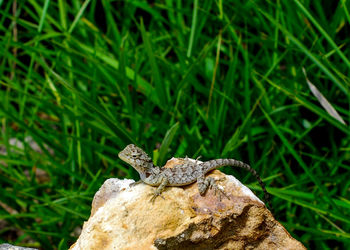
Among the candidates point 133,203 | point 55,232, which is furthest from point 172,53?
point 133,203

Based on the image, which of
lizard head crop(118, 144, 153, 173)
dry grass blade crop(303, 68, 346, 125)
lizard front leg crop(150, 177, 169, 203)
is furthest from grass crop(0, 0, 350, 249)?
lizard front leg crop(150, 177, 169, 203)

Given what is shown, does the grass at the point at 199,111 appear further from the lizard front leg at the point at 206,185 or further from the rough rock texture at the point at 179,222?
the rough rock texture at the point at 179,222

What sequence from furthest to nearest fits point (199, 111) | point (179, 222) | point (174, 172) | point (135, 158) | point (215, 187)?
point (199, 111) < point (135, 158) < point (174, 172) < point (215, 187) < point (179, 222)

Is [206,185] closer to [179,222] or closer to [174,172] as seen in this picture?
[174,172]

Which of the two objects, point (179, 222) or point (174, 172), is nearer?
point (179, 222)

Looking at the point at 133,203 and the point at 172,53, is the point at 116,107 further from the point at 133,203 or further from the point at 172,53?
the point at 133,203

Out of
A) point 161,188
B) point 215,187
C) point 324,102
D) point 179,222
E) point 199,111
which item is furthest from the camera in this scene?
point 199,111

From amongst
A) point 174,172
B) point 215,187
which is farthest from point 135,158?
point 215,187
